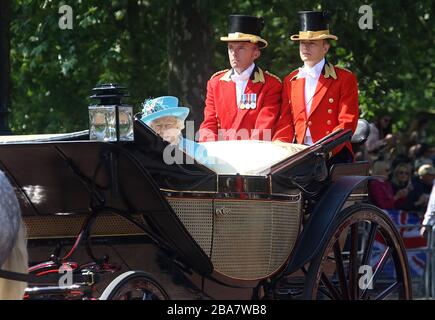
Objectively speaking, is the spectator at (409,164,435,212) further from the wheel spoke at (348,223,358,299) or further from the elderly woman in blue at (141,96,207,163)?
the elderly woman in blue at (141,96,207,163)

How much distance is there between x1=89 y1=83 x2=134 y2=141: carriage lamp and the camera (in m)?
5.28

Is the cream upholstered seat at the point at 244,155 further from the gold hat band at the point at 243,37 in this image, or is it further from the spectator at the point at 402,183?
the spectator at the point at 402,183

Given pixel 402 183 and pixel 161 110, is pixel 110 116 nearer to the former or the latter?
pixel 161 110

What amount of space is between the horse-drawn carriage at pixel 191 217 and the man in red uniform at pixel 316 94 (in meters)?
0.42

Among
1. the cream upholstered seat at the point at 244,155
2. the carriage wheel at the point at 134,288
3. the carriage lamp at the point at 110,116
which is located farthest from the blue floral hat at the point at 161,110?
the carriage wheel at the point at 134,288

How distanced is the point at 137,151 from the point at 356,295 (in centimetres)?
182

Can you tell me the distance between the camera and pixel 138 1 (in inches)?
462

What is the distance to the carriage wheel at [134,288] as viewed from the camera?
17.5 ft

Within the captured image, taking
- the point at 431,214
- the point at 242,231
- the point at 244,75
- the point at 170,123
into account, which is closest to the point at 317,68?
the point at 244,75

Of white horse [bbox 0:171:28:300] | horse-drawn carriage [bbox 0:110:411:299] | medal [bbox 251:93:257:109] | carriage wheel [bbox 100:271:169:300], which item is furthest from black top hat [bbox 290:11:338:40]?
white horse [bbox 0:171:28:300]

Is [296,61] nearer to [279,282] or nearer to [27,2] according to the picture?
[27,2]

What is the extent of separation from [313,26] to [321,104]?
1.56 feet
